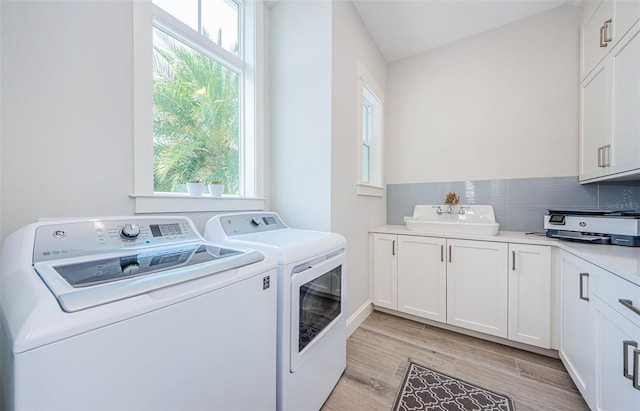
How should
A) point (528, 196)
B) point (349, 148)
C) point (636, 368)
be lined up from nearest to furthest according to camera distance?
point (636, 368) < point (349, 148) < point (528, 196)

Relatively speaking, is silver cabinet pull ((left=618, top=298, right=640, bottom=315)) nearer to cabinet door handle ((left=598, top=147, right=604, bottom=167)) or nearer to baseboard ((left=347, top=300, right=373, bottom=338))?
cabinet door handle ((left=598, top=147, right=604, bottom=167))

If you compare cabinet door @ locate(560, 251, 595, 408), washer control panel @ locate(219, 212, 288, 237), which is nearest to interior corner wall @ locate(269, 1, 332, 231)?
washer control panel @ locate(219, 212, 288, 237)

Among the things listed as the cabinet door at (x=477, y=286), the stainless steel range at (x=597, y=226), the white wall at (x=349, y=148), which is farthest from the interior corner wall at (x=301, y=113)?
the stainless steel range at (x=597, y=226)

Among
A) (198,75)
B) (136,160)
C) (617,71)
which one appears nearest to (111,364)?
(136,160)

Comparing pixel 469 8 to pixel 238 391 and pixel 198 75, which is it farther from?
pixel 238 391

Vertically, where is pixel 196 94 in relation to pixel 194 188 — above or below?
above

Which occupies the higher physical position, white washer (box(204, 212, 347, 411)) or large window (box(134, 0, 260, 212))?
large window (box(134, 0, 260, 212))

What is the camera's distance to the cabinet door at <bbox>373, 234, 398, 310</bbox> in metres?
2.31

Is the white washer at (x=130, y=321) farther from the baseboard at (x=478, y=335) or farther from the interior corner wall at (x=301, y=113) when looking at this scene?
the baseboard at (x=478, y=335)

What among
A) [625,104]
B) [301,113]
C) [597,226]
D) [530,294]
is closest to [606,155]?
[625,104]

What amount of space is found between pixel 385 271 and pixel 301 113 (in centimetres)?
166

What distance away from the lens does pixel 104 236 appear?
3.22 feet

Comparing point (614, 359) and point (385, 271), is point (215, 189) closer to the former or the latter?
point (385, 271)

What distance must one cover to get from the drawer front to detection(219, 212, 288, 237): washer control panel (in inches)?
66.5
